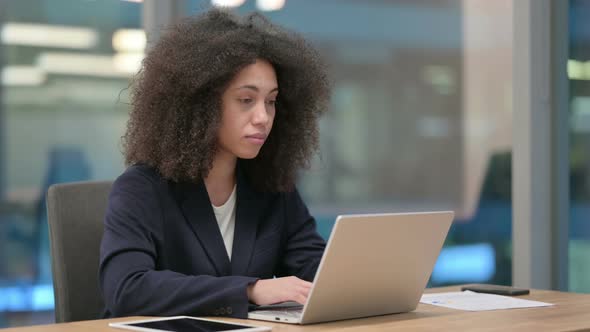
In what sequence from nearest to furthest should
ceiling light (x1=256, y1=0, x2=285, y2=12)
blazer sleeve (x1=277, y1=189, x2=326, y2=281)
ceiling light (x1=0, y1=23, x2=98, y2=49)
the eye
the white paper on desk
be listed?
the white paper on desk → the eye → blazer sleeve (x1=277, y1=189, x2=326, y2=281) → ceiling light (x1=0, y1=23, x2=98, y2=49) → ceiling light (x1=256, y1=0, x2=285, y2=12)

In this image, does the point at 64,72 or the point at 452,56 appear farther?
the point at 452,56

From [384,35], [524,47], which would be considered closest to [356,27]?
[384,35]

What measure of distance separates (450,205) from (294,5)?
120cm

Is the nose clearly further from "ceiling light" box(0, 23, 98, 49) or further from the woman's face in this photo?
"ceiling light" box(0, 23, 98, 49)

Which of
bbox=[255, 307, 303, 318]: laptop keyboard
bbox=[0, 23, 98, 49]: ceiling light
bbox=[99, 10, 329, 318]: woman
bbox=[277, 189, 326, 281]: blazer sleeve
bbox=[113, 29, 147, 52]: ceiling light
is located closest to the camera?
bbox=[255, 307, 303, 318]: laptop keyboard

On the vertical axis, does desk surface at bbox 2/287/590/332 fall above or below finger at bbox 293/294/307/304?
below

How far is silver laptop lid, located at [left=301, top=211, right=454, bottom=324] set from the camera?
67.1 inches

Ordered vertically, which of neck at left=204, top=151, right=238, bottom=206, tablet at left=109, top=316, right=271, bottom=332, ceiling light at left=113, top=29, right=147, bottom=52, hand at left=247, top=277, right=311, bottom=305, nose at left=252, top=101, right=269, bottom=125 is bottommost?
tablet at left=109, top=316, right=271, bottom=332

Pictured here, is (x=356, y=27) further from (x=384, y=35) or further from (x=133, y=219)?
(x=133, y=219)

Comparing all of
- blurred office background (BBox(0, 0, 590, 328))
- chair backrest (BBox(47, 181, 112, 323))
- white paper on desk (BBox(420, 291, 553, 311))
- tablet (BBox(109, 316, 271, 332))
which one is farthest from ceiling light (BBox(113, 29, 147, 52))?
tablet (BBox(109, 316, 271, 332))

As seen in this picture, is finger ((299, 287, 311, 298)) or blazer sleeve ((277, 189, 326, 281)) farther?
blazer sleeve ((277, 189, 326, 281))

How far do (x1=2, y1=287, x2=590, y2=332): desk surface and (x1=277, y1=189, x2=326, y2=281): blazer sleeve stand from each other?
1.40 feet

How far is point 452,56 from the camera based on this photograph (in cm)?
436

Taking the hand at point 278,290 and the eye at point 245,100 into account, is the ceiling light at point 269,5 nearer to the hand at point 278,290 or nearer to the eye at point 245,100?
the eye at point 245,100
